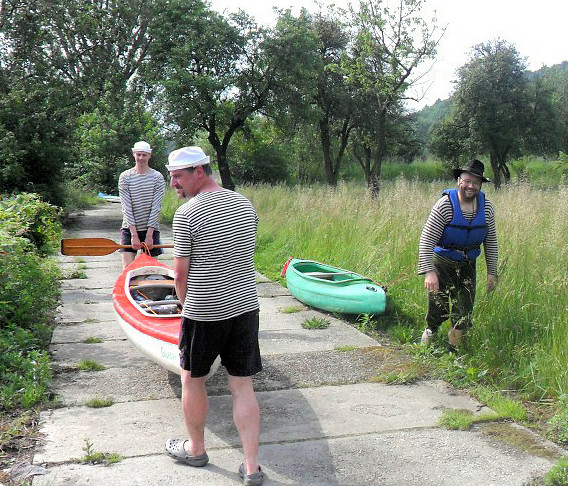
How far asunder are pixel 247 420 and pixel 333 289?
14.1 ft

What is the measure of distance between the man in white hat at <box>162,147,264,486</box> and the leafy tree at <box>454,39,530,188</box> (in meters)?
31.5

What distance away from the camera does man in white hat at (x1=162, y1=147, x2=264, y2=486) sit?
360 centimetres

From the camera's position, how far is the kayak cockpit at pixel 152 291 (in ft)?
19.1

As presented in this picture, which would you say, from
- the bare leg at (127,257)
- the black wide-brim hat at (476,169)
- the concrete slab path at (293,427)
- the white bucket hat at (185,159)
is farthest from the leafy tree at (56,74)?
the white bucket hat at (185,159)

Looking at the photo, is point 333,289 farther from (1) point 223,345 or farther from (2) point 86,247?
(1) point 223,345

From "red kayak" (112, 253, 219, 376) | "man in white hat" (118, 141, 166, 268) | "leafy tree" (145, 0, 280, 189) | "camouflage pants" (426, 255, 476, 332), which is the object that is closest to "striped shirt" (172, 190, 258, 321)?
"red kayak" (112, 253, 219, 376)

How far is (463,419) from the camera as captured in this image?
4.52m

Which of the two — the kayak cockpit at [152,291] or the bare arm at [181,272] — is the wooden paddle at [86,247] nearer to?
the kayak cockpit at [152,291]

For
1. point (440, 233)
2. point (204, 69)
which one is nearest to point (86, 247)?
point (440, 233)

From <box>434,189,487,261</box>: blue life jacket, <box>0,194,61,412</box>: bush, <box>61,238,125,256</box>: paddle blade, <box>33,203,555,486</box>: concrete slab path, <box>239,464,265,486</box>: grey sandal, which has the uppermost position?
<box>434,189,487,261</box>: blue life jacket

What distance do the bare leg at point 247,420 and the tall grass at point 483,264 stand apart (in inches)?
96.6

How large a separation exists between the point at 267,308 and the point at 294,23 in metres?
18.6

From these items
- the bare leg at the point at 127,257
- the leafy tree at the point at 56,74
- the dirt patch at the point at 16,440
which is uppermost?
the leafy tree at the point at 56,74

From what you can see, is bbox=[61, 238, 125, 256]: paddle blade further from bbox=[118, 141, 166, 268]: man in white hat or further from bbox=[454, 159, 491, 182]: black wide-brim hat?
bbox=[454, 159, 491, 182]: black wide-brim hat
